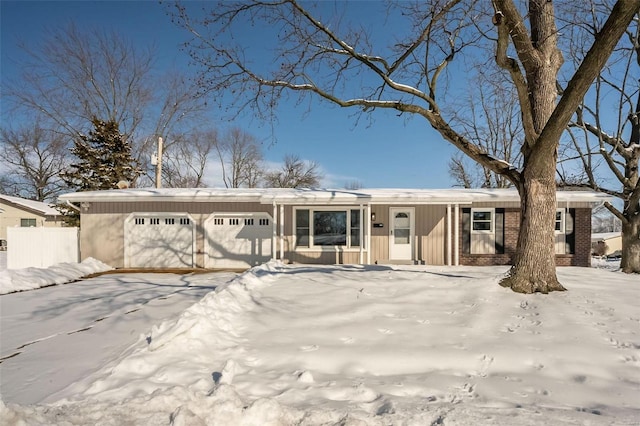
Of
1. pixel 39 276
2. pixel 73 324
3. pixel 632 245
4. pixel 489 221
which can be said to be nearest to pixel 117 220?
pixel 39 276

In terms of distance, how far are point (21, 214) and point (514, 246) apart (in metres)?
32.4

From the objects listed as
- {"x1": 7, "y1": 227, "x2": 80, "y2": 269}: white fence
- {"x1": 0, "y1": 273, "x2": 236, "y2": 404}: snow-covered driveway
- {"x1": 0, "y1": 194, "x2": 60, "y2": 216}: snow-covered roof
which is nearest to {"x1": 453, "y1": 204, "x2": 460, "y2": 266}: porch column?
{"x1": 0, "y1": 273, "x2": 236, "y2": 404}: snow-covered driveway

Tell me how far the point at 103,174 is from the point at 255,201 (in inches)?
462

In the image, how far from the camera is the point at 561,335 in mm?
3662

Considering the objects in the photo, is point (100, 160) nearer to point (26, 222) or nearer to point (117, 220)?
point (117, 220)

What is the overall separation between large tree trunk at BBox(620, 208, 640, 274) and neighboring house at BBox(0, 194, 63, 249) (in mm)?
31587

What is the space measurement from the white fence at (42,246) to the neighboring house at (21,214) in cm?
1488

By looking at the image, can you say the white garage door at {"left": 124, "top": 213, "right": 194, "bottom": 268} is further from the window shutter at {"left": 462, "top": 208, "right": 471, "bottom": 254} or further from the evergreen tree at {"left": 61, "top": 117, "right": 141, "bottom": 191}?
the window shutter at {"left": 462, "top": 208, "right": 471, "bottom": 254}

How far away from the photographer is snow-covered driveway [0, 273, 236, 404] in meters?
3.14

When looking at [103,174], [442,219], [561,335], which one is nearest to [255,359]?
[561,335]

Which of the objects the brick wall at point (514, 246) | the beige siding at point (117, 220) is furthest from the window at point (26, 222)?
the brick wall at point (514, 246)

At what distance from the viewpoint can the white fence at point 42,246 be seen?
1068 centimetres

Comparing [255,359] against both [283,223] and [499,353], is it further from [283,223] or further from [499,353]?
[283,223]

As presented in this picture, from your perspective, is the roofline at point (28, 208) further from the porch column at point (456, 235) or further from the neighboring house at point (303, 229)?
the porch column at point (456, 235)
